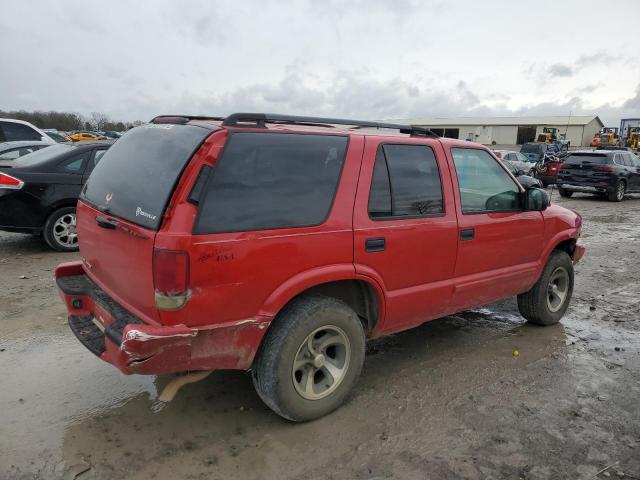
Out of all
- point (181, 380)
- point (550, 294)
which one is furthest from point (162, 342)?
point (550, 294)

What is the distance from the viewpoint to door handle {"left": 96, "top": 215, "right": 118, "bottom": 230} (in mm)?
2996

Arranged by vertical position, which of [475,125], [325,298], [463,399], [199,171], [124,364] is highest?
[475,125]

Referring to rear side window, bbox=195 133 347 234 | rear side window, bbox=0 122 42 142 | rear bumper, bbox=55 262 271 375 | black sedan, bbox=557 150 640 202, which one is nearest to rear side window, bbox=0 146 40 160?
Answer: rear side window, bbox=0 122 42 142

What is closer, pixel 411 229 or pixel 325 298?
pixel 325 298

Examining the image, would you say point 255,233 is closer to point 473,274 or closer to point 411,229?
point 411,229

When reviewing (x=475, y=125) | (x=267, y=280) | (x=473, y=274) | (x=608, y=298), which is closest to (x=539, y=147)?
(x=608, y=298)

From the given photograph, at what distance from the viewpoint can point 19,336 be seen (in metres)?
4.47

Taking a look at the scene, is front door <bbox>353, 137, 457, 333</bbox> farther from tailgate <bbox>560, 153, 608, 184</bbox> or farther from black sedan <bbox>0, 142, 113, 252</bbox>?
tailgate <bbox>560, 153, 608, 184</bbox>

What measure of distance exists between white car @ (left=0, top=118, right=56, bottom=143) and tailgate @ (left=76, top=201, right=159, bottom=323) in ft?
32.5

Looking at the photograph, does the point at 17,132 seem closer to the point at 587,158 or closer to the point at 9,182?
the point at 9,182

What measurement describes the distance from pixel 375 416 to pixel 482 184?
209 cm

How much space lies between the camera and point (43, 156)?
292 inches

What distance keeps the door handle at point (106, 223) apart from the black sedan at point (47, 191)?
13.3 feet

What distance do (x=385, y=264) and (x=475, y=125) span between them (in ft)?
254
